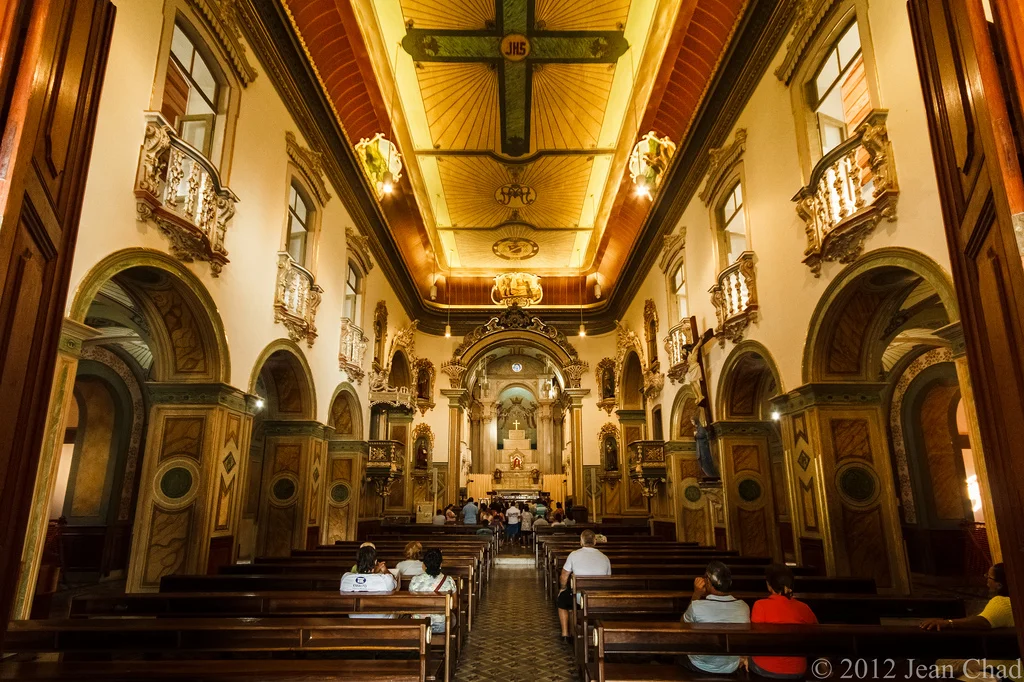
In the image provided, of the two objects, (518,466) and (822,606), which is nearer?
(822,606)

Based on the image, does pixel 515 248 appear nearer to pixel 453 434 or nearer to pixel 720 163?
pixel 453 434

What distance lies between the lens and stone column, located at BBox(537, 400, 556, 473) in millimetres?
31109

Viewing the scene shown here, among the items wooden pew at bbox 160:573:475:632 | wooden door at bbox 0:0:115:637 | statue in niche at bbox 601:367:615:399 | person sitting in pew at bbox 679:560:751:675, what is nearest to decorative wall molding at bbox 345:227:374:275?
wooden pew at bbox 160:573:475:632

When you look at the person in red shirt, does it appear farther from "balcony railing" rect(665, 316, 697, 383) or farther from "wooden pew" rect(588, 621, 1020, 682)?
"balcony railing" rect(665, 316, 697, 383)

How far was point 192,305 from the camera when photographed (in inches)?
301

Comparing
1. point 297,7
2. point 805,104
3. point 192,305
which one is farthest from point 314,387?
point 805,104

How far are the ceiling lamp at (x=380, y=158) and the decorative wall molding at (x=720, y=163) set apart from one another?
19.7 feet

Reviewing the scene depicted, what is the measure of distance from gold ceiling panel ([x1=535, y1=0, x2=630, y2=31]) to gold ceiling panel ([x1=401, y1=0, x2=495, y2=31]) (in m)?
0.96

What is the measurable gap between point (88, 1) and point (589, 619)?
17.5 feet

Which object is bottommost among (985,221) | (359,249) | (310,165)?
(985,221)

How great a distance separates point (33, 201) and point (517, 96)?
482 inches

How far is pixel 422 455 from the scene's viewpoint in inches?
792

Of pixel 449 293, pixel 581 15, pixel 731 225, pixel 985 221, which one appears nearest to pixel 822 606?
pixel 985 221

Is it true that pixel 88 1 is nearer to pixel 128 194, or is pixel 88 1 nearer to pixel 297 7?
pixel 128 194
